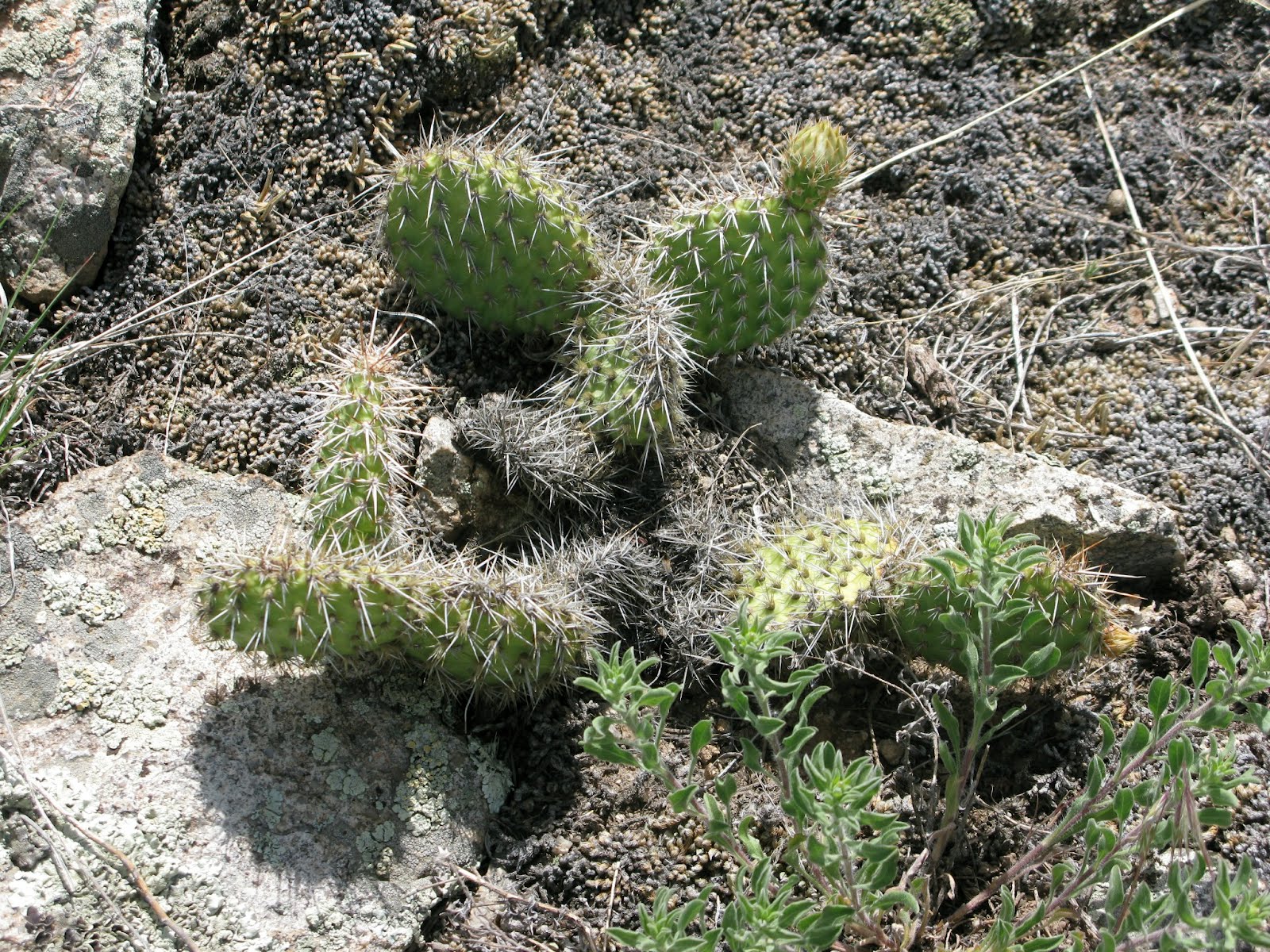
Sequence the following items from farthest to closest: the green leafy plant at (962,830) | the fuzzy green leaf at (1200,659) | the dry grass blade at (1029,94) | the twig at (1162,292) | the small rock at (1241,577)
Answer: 1. the dry grass blade at (1029,94)
2. the twig at (1162,292)
3. the small rock at (1241,577)
4. the fuzzy green leaf at (1200,659)
5. the green leafy plant at (962,830)

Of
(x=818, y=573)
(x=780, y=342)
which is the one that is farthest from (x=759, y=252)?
(x=818, y=573)

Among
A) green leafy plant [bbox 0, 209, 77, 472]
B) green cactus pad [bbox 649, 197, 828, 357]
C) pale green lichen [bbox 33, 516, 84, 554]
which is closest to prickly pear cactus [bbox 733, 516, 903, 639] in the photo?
green cactus pad [bbox 649, 197, 828, 357]

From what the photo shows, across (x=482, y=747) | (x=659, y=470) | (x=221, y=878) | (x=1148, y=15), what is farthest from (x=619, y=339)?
(x=1148, y=15)

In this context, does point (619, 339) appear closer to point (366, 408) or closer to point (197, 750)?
point (366, 408)

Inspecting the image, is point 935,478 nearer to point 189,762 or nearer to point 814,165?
point 814,165

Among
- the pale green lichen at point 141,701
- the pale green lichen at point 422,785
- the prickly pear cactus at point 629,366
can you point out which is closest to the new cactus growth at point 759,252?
the prickly pear cactus at point 629,366

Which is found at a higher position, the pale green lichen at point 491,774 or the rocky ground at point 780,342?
the rocky ground at point 780,342

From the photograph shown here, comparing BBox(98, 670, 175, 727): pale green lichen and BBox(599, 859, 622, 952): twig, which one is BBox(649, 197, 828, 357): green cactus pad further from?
BBox(98, 670, 175, 727): pale green lichen

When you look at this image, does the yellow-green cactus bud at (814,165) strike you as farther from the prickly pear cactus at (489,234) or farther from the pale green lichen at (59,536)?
the pale green lichen at (59,536)
